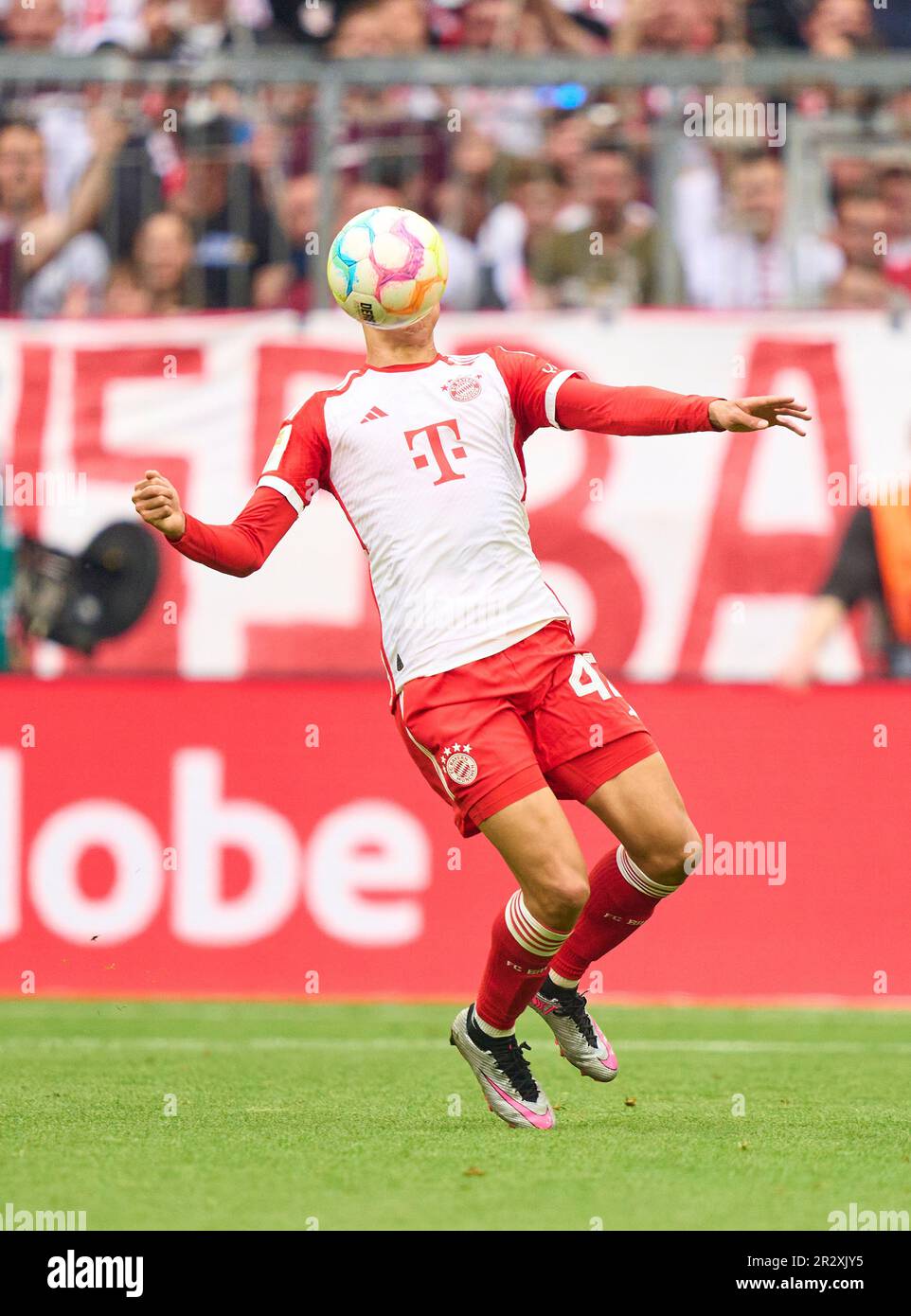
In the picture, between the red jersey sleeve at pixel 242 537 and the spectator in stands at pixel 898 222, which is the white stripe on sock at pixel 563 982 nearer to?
the red jersey sleeve at pixel 242 537

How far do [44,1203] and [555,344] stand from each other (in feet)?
24.8

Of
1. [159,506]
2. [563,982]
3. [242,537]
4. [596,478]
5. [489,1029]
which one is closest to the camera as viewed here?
[159,506]

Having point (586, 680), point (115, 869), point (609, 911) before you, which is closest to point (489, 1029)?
point (609, 911)

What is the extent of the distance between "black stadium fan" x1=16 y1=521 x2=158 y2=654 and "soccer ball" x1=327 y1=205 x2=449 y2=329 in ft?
18.2

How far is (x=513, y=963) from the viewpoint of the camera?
21.2 feet

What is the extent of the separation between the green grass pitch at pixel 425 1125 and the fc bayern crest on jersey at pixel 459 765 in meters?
1.07

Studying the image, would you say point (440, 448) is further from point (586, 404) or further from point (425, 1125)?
point (425, 1125)

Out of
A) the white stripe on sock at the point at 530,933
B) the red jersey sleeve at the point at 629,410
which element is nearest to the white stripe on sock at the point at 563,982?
the white stripe on sock at the point at 530,933

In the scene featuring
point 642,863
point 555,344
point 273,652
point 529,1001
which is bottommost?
point 529,1001

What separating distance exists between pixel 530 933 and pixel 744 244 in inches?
272

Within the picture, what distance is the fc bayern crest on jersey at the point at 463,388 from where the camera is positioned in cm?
642

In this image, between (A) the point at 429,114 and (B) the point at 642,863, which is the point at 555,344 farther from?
(B) the point at 642,863
